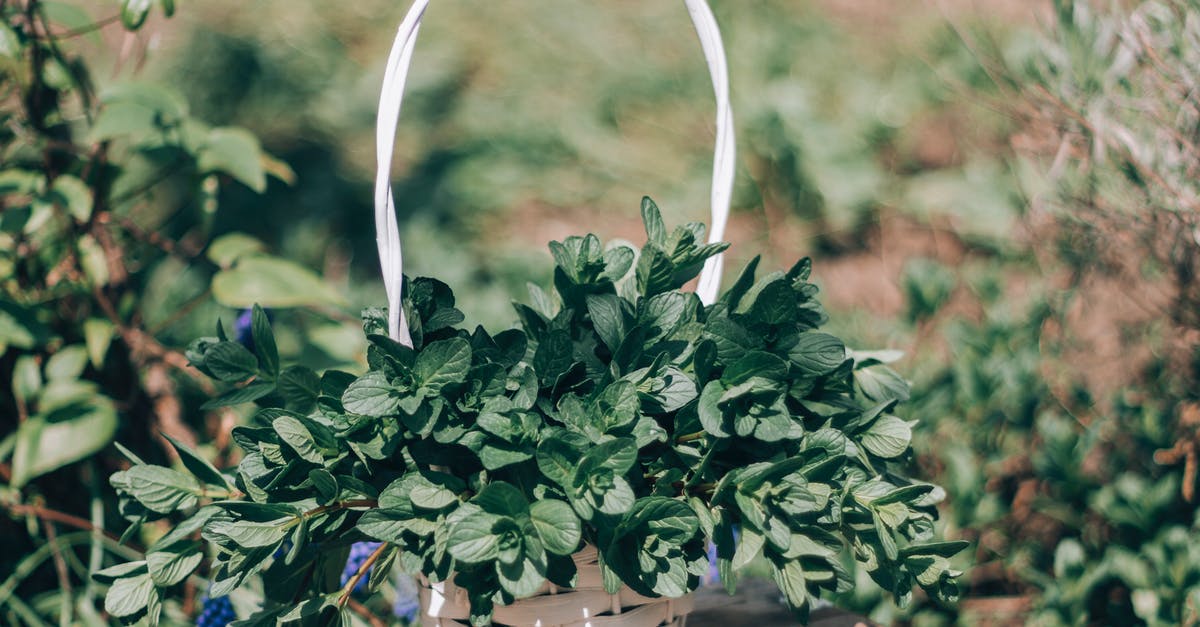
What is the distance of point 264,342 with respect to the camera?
0.83 m

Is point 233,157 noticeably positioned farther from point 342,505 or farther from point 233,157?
point 342,505

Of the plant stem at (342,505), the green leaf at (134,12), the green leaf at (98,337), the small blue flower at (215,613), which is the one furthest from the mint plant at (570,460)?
the green leaf at (134,12)

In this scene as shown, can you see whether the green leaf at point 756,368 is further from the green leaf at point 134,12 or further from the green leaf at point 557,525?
the green leaf at point 134,12

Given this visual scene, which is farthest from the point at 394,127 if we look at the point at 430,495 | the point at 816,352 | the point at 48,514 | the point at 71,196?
the point at 48,514

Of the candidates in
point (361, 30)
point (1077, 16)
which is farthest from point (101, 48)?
point (361, 30)

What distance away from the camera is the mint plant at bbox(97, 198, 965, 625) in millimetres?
720

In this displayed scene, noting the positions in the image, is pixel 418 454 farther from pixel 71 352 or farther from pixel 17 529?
pixel 17 529

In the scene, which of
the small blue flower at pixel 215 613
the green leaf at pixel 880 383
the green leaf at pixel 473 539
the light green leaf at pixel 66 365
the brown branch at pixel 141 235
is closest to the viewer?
the green leaf at pixel 473 539

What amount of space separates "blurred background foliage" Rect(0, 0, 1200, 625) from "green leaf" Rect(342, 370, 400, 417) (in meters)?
0.57

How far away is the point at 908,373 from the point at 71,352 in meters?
1.45

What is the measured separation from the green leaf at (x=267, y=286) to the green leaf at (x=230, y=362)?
40 centimetres

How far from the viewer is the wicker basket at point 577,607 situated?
30.7 inches

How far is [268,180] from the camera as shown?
102 inches

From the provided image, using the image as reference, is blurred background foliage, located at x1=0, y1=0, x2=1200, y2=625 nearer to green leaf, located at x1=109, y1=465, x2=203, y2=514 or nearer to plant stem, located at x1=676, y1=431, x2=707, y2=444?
green leaf, located at x1=109, y1=465, x2=203, y2=514
